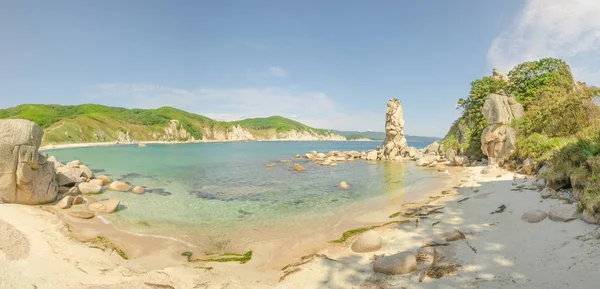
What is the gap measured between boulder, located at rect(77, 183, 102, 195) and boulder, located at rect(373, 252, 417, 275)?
68.4 feet

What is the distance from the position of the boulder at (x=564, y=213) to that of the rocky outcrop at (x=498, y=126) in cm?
2073

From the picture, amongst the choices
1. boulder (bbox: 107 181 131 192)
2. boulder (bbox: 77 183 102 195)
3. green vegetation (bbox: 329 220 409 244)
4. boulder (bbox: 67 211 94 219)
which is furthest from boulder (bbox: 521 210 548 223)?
boulder (bbox: 77 183 102 195)

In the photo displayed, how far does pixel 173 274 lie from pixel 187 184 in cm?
1827

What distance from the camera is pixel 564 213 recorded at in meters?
7.77

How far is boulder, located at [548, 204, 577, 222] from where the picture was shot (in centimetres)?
752

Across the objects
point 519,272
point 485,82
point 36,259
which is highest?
point 485,82

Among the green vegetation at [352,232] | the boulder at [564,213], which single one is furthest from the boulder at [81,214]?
the boulder at [564,213]

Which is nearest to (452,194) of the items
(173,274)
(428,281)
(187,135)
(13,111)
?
(428,281)

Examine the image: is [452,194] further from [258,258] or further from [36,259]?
[36,259]

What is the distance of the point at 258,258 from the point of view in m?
9.49

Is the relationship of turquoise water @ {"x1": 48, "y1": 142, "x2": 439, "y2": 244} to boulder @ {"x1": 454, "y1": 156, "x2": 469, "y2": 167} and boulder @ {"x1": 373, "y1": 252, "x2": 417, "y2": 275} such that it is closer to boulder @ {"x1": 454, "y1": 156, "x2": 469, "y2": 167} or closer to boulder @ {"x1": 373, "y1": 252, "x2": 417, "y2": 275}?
boulder @ {"x1": 373, "y1": 252, "x2": 417, "y2": 275}

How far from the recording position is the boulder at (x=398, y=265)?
675 cm

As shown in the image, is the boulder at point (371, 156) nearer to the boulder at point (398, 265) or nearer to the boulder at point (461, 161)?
the boulder at point (461, 161)

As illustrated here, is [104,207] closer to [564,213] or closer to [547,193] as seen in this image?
[564,213]
